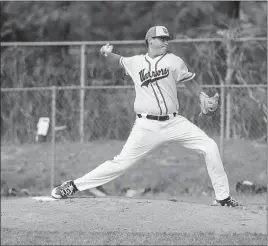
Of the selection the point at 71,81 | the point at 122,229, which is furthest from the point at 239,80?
the point at 122,229

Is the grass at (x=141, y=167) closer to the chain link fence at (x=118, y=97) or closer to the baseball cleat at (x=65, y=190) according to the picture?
the chain link fence at (x=118, y=97)

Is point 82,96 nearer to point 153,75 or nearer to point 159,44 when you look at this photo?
point 159,44

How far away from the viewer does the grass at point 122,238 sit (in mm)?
7363

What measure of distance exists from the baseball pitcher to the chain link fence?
404cm

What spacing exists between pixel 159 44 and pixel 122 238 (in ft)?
8.09

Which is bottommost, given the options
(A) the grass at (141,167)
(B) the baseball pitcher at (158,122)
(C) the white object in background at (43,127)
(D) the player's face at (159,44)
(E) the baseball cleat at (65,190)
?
(A) the grass at (141,167)

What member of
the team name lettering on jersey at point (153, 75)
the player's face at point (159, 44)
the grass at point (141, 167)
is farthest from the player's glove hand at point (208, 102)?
the grass at point (141, 167)

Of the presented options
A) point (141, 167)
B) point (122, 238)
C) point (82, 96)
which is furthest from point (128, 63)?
point (82, 96)

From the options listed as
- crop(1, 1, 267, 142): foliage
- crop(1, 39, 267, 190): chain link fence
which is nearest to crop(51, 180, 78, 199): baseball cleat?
crop(1, 39, 267, 190): chain link fence

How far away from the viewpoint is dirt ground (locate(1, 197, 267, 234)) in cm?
816

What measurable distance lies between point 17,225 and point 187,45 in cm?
787

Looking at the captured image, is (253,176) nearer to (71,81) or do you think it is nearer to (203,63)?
(203,63)

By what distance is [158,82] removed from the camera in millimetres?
8914

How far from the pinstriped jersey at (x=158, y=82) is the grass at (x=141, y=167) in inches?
160
